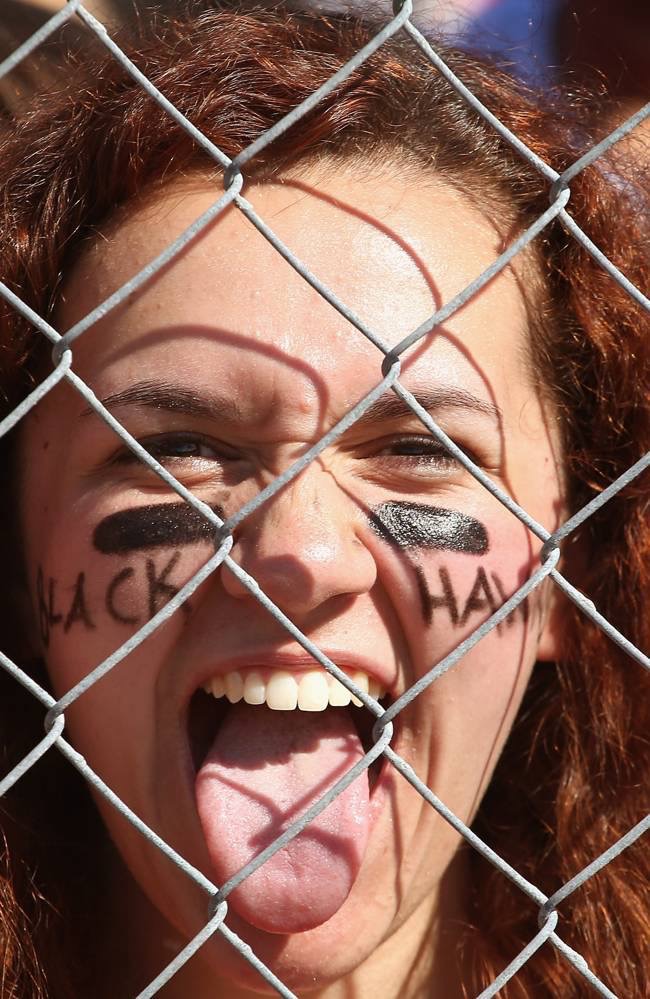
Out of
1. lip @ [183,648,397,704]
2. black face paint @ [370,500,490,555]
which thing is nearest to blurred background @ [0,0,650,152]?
black face paint @ [370,500,490,555]

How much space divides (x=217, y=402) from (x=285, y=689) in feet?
1.07

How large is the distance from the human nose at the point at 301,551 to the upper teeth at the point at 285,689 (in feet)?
0.29

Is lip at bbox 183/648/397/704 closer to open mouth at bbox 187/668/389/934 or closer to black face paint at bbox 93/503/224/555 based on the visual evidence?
open mouth at bbox 187/668/389/934

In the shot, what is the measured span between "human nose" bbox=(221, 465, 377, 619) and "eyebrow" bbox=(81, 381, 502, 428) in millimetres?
106

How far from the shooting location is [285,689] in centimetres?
130

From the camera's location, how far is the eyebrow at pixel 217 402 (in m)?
1.29

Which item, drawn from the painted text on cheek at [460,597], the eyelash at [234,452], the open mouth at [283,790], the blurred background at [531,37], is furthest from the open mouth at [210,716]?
the blurred background at [531,37]

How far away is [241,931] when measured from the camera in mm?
1333

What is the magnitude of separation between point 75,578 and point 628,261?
850mm

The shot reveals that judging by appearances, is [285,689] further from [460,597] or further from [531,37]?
[531,37]

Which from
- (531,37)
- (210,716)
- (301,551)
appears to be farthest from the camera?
(531,37)

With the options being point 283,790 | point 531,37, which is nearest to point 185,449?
point 283,790

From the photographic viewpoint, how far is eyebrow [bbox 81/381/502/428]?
1295 millimetres

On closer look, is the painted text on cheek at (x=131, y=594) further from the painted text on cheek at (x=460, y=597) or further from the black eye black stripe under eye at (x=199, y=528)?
the painted text on cheek at (x=460, y=597)
